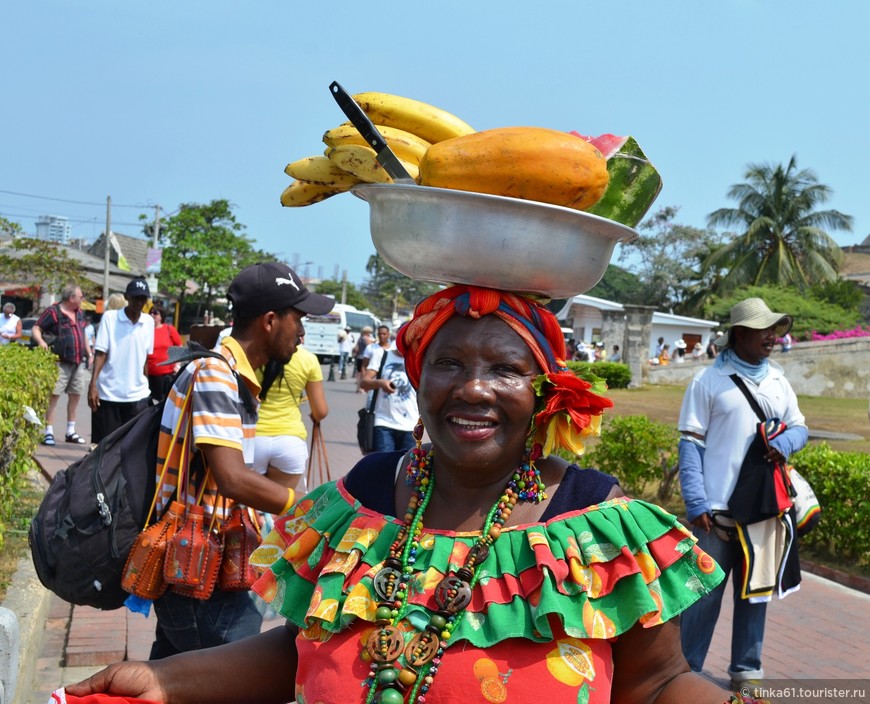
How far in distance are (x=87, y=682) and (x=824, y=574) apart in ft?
23.2

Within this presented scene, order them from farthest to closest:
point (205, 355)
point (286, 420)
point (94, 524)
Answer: point (286, 420) → point (205, 355) → point (94, 524)

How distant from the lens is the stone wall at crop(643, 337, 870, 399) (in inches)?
1249

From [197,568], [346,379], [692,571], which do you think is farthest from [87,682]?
[346,379]

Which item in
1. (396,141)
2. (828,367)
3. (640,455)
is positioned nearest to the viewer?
(396,141)

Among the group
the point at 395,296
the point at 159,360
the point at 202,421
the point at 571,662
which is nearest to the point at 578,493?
the point at 571,662

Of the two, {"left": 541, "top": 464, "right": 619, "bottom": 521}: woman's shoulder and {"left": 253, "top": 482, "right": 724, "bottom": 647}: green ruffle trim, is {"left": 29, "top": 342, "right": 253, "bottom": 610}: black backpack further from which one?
{"left": 541, "top": 464, "right": 619, "bottom": 521}: woman's shoulder

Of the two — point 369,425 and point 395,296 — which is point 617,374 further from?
point 395,296

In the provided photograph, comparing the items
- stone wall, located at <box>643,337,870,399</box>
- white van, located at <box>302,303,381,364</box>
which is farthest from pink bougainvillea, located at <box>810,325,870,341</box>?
white van, located at <box>302,303,381,364</box>

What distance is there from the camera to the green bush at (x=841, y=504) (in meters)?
7.69

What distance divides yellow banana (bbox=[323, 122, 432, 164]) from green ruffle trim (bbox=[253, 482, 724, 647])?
0.91m

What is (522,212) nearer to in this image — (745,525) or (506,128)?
(506,128)

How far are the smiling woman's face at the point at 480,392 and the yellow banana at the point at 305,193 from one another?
0.53m

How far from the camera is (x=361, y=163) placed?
2182mm

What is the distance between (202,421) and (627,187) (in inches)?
69.3
